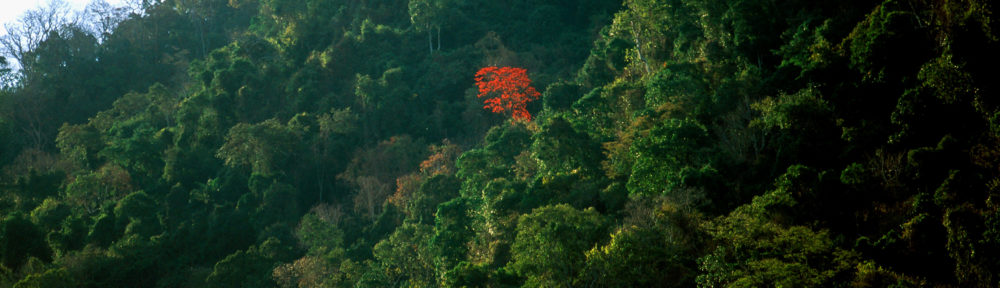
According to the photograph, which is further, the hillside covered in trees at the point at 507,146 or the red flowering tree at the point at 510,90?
the red flowering tree at the point at 510,90

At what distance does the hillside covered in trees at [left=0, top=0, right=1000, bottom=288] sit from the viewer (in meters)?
19.8

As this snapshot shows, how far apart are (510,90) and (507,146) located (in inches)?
375

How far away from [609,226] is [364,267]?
14528mm

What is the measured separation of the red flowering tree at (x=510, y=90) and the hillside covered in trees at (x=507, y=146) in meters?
0.20

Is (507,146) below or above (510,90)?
below

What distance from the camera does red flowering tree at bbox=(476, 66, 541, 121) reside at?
1748 inches

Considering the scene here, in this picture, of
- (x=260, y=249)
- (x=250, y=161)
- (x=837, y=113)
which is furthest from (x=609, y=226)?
(x=250, y=161)

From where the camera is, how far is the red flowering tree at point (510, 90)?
44.4 metres

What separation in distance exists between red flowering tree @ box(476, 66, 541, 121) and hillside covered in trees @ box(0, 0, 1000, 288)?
0.20m

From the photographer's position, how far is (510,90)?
1759 inches

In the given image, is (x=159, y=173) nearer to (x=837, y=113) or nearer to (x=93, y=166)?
(x=93, y=166)

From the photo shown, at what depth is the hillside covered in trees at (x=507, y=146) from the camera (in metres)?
19.8

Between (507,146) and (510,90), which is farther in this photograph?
(510,90)

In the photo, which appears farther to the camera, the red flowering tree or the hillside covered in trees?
the red flowering tree
